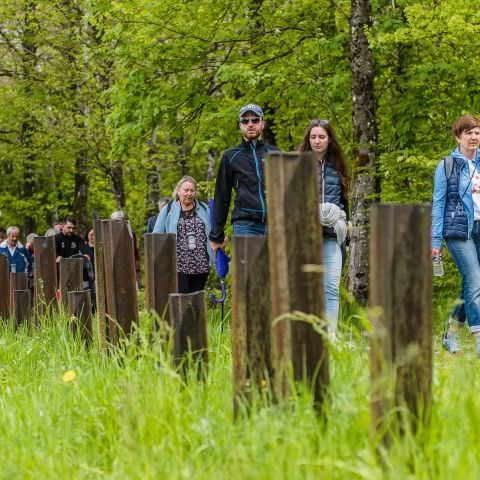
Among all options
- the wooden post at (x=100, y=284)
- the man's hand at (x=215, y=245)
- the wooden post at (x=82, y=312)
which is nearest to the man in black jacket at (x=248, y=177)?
the man's hand at (x=215, y=245)

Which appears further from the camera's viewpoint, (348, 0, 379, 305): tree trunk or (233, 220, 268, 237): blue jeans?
(348, 0, 379, 305): tree trunk

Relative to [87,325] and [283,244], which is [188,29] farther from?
[283,244]

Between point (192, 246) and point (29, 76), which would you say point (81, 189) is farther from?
point (192, 246)

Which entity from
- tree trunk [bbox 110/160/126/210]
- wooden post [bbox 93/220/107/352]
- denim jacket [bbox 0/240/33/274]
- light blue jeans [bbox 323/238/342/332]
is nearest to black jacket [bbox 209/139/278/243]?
light blue jeans [bbox 323/238/342/332]

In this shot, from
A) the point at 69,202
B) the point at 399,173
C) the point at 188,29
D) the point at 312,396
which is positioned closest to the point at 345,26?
the point at 188,29

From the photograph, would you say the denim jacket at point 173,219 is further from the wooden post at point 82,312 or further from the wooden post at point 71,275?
the wooden post at point 82,312

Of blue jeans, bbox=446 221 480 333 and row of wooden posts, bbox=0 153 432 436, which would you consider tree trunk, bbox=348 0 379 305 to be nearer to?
blue jeans, bbox=446 221 480 333

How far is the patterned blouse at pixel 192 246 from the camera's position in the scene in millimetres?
8727

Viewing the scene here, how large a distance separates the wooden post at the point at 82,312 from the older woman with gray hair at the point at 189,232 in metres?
1.44

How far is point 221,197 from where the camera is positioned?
792 cm

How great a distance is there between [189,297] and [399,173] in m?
7.26

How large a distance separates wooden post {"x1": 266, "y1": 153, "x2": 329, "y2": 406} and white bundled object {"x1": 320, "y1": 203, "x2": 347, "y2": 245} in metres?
3.52

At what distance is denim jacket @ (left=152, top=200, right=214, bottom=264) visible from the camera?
8.77 meters

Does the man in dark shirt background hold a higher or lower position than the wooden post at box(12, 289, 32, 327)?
higher
